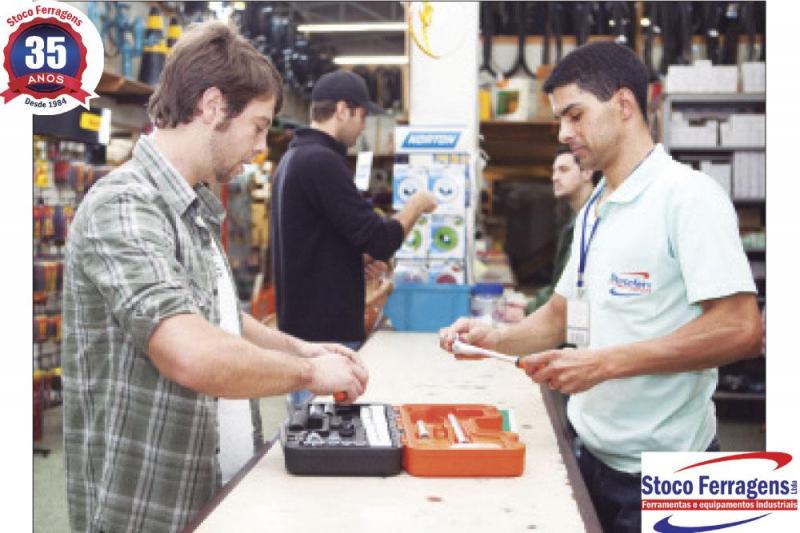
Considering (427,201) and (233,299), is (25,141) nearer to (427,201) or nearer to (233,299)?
(233,299)

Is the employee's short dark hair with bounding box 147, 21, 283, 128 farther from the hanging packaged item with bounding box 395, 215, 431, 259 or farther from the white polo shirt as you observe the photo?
the hanging packaged item with bounding box 395, 215, 431, 259

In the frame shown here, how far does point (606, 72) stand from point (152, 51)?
5.34 m

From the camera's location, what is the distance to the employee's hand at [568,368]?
72.3 inches

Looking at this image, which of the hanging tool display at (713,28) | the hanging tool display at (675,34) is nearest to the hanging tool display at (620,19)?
the hanging tool display at (675,34)

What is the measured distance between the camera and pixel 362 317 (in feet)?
11.1

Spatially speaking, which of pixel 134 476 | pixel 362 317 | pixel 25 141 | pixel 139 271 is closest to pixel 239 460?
pixel 134 476

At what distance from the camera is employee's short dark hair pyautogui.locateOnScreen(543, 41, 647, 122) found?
6.68 ft

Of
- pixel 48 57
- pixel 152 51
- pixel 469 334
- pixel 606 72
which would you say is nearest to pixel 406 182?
pixel 469 334

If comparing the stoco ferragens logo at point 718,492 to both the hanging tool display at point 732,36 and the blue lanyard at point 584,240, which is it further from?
the hanging tool display at point 732,36

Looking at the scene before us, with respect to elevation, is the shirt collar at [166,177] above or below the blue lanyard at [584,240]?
above

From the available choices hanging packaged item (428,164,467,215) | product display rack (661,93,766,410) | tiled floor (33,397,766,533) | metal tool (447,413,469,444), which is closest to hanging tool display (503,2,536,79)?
product display rack (661,93,766,410)

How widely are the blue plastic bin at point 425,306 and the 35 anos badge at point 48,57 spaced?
1.71 meters

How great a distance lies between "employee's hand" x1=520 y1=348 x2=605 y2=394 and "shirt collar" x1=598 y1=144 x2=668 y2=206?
14.5 inches

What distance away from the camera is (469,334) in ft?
7.79
